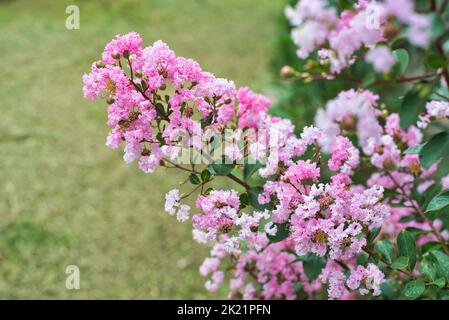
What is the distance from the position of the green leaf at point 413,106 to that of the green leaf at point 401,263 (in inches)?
15.3

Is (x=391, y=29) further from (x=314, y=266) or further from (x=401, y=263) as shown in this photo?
(x=314, y=266)

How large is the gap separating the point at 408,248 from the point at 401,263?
70mm

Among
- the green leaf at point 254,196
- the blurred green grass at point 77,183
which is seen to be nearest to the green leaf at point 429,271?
the green leaf at point 254,196

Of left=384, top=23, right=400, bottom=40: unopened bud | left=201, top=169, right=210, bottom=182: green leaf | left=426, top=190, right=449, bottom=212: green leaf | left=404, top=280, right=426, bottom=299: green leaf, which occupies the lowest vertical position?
left=404, top=280, right=426, bottom=299: green leaf

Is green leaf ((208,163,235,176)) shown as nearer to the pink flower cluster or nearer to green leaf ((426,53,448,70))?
the pink flower cluster

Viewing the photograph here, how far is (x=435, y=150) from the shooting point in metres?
1.19

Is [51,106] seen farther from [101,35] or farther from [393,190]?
[393,190]

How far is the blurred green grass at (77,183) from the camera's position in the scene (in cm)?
271

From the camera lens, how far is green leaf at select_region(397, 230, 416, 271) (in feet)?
4.48

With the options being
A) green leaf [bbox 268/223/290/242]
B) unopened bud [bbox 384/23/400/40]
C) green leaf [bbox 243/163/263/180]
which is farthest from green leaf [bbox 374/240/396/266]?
unopened bud [bbox 384/23/400/40]

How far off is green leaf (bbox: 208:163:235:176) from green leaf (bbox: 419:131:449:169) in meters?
0.44

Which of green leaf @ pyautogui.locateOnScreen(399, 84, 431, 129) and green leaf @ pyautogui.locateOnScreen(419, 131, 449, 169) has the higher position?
green leaf @ pyautogui.locateOnScreen(399, 84, 431, 129)

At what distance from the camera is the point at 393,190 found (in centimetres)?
166

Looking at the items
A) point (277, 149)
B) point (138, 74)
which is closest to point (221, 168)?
point (277, 149)
